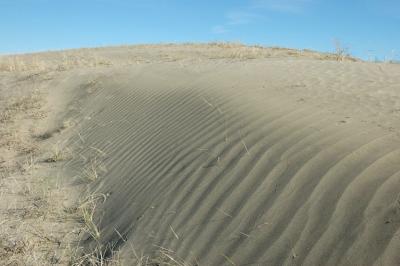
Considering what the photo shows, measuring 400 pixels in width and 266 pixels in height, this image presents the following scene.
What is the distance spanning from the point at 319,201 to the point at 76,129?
18.0 feet

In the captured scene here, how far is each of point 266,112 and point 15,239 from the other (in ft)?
8.61

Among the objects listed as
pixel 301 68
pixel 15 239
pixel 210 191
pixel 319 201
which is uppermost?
pixel 301 68

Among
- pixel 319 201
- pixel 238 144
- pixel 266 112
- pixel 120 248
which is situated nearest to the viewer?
pixel 319 201

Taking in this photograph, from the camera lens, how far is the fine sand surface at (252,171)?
2.66 metres

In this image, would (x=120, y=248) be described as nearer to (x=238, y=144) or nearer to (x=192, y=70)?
(x=238, y=144)

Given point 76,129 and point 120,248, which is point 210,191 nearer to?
point 120,248

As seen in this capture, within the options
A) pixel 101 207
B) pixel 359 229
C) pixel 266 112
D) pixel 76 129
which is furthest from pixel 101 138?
pixel 359 229

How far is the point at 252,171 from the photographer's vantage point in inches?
140

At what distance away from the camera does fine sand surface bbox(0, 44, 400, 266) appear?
8.71 feet

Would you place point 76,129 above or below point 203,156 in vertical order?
below

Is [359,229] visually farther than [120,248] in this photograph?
No

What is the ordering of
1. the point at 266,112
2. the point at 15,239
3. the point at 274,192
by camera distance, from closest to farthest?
the point at 274,192 < the point at 15,239 < the point at 266,112

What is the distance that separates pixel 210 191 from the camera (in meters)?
3.60

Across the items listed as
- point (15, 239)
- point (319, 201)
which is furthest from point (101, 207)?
point (319, 201)
